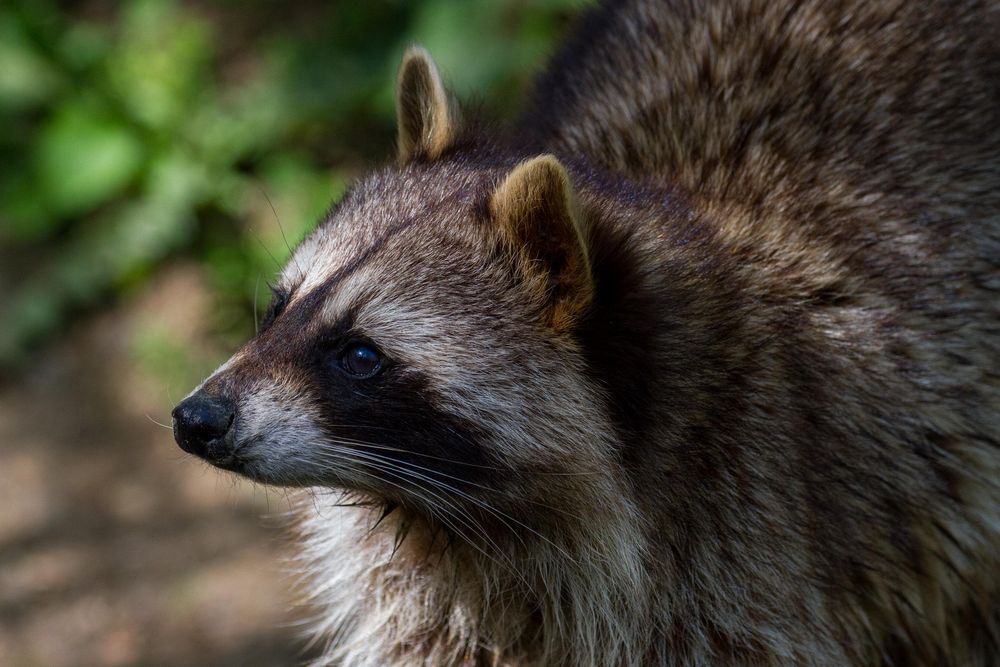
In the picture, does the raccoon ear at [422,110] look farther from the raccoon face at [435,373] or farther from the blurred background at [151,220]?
the blurred background at [151,220]

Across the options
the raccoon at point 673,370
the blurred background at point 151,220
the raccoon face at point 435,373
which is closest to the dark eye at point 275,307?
the raccoon at point 673,370

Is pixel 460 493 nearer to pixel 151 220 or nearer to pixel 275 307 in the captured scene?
pixel 275 307

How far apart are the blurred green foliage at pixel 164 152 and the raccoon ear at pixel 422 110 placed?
4102 mm

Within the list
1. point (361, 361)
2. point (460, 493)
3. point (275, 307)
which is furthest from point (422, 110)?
point (460, 493)

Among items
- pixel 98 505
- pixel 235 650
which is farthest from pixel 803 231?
pixel 98 505

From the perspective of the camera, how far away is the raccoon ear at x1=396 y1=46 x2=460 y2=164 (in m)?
3.93

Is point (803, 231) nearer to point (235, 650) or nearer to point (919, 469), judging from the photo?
point (919, 469)

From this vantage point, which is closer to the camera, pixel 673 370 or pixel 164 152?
pixel 673 370

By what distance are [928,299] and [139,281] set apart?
249 inches

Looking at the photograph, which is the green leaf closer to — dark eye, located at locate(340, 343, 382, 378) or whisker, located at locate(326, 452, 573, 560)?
dark eye, located at locate(340, 343, 382, 378)

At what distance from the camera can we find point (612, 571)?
3557 millimetres

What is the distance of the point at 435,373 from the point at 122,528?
506cm

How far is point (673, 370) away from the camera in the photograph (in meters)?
3.45

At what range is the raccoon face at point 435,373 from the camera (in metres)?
3.21
